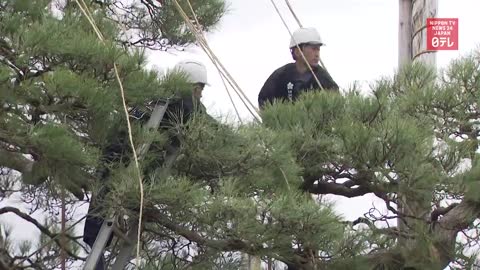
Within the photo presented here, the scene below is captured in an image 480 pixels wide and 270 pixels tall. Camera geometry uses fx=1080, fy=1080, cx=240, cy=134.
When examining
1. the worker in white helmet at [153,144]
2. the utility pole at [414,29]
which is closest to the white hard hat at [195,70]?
the worker in white helmet at [153,144]

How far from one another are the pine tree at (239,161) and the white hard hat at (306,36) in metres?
0.44

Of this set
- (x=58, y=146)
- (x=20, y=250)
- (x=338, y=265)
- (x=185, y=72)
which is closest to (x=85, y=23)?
(x=185, y=72)

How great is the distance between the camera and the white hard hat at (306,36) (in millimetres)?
3564

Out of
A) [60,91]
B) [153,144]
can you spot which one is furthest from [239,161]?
[60,91]

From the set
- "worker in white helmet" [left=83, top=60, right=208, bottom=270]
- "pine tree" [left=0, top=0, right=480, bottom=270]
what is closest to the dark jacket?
"pine tree" [left=0, top=0, right=480, bottom=270]

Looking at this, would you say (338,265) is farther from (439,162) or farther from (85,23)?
(85,23)

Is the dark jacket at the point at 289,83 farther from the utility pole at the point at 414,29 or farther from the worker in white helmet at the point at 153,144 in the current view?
the worker in white helmet at the point at 153,144

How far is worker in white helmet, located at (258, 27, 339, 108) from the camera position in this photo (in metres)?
3.56

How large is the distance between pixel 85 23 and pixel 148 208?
1.71 ft

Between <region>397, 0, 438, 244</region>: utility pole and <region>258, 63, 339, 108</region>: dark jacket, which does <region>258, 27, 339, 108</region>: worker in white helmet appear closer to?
<region>258, 63, 339, 108</region>: dark jacket

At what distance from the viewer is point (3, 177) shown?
3105mm

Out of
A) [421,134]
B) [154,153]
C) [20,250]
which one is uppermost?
[421,134]

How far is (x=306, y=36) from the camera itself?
3562 millimetres

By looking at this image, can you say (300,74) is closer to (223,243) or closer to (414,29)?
(414,29)
